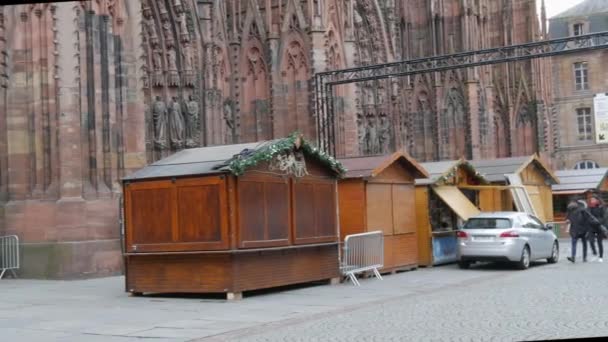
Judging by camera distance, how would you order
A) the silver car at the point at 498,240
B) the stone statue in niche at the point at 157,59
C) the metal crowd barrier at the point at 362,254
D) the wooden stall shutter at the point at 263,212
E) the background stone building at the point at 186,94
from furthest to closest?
1. the stone statue in niche at the point at 157,59
2. the silver car at the point at 498,240
3. the background stone building at the point at 186,94
4. the metal crowd barrier at the point at 362,254
5. the wooden stall shutter at the point at 263,212

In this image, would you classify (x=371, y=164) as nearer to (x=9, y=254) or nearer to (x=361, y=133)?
(x=9, y=254)

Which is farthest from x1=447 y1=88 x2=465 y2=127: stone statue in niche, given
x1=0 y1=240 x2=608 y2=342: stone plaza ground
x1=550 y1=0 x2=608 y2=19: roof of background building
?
x1=550 y1=0 x2=608 y2=19: roof of background building

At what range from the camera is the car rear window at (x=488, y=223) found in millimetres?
20516

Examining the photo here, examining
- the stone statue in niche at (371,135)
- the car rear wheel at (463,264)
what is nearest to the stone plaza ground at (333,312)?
the car rear wheel at (463,264)

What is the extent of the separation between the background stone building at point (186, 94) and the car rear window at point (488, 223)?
26.6 ft

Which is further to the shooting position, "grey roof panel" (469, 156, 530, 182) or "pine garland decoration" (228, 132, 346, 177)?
"grey roof panel" (469, 156, 530, 182)

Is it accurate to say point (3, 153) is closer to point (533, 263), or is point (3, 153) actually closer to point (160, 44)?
point (160, 44)

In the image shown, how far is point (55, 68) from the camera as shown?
19.7 metres

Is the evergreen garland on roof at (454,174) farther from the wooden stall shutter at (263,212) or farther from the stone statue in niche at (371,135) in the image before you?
the stone statue in niche at (371,135)

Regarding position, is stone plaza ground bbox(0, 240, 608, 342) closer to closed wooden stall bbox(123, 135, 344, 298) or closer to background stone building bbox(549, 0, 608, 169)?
closed wooden stall bbox(123, 135, 344, 298)

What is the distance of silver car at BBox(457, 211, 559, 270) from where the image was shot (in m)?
20.2

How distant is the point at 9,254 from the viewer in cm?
1939

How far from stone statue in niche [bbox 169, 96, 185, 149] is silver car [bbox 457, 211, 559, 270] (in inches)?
344

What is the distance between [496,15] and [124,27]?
98.7ft
